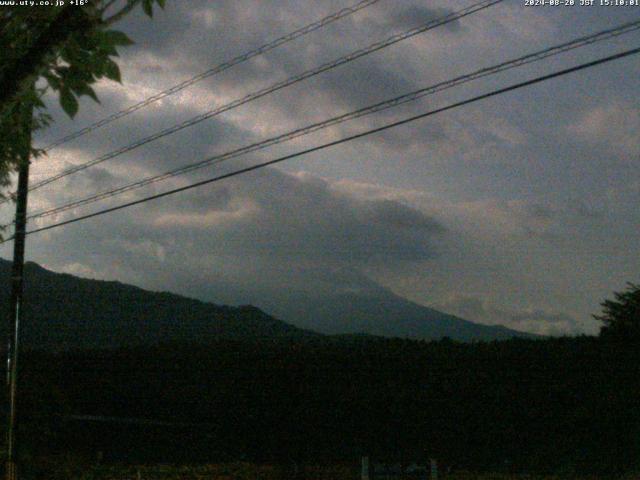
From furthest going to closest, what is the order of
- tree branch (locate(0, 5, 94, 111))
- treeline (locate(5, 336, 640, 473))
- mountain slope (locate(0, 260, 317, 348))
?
1. mountain slope (locate(0, 260, 317, 348))
2. treeline (locate(5, 336, 640, 473))
3. tree branch (locate(0, 5, 94, 111))

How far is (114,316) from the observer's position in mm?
65125

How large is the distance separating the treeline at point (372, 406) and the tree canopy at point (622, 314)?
71.3 inches

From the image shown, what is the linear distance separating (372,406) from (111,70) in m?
16.0

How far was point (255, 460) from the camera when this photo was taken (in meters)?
19.7

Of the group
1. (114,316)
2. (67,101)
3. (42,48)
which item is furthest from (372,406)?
(114,316)

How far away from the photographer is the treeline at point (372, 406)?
16984 mm

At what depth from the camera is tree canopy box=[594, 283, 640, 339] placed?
1892cm

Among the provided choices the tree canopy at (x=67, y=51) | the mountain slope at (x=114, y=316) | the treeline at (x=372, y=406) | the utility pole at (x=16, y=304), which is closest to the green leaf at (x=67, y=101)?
the tree canopy at (x=67, y=51)

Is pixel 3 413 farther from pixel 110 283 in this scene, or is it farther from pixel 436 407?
pixel 110 283

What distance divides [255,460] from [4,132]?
15899 mm

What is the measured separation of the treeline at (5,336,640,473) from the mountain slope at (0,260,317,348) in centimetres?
3127

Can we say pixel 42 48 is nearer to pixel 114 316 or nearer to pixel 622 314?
pixel 622 314

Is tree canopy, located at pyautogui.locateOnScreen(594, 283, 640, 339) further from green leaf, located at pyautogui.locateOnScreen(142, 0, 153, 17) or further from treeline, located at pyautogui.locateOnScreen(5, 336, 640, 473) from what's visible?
A: green leaf, located at pyautogui.locateOnScreen(142, 0, 153, 17)

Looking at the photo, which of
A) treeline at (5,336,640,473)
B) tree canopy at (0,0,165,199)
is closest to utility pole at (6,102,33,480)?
treeline at (5,336,640,473)
